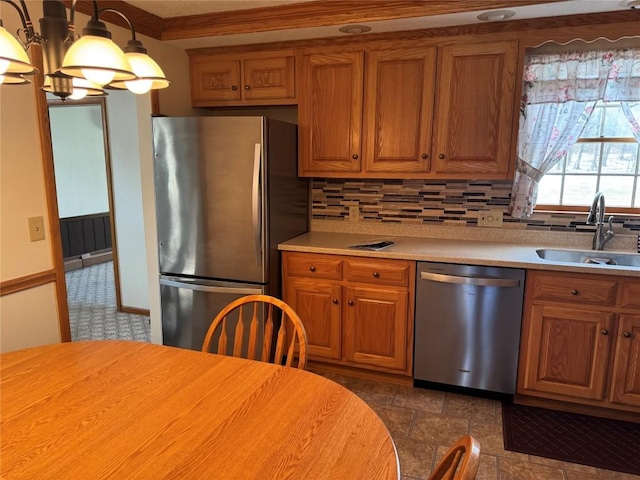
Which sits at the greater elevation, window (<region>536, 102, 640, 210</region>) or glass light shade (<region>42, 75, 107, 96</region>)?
glass light shade (<region>42, 75, 107, 96</region>)

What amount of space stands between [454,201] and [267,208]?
50.7 inches

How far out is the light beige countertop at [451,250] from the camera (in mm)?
2315

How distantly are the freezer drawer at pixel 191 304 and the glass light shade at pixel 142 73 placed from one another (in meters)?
1.60

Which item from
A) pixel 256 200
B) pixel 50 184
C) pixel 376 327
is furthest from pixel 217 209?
pixel 376 327

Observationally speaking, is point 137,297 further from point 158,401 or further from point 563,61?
point 563,61

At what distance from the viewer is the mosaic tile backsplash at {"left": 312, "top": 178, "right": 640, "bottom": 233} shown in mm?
2814

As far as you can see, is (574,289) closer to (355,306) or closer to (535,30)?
(355,306)

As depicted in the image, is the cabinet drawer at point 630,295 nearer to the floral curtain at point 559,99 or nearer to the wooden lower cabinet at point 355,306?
the floral curtain at point 559,99

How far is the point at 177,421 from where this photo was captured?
3.76 ft

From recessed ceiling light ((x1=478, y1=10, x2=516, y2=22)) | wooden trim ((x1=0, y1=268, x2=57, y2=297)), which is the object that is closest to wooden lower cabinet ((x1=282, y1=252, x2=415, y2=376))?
wooden trim ((x1=0, y1=268, x2=57, y2=297))

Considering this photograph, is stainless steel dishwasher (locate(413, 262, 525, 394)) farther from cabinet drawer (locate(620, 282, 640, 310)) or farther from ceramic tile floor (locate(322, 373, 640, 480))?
cabinet drawer (locate(620, 282, 640, 310))

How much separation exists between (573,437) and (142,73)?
2569 millimetres

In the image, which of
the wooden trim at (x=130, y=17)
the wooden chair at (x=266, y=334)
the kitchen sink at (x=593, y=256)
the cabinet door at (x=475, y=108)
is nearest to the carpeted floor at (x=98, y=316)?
the wooden chair at (x=266, y=334)

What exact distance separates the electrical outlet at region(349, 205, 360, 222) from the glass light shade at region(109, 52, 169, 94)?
203 centimetres
